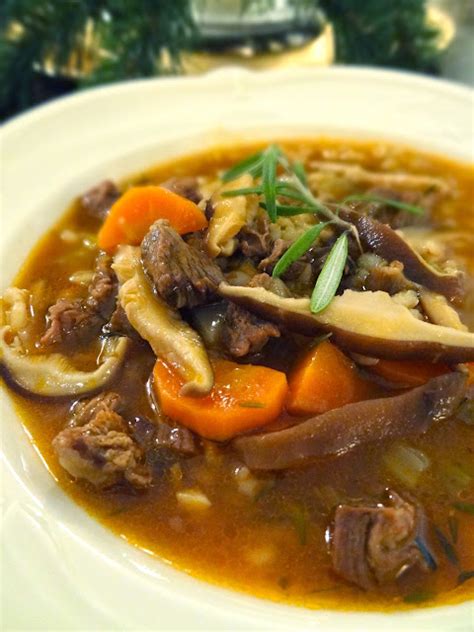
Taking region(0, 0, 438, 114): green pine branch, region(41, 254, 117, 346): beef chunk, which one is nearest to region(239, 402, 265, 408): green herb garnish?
region(41, 254, 117, 346): beef chunk

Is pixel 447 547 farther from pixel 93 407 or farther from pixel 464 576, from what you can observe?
pixel 93 407

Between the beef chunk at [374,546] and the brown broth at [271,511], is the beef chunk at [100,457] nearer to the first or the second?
the brown broth at [271,511]

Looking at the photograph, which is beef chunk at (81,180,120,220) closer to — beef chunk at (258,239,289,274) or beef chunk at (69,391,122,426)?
beef chunk at (258,239,289,274)

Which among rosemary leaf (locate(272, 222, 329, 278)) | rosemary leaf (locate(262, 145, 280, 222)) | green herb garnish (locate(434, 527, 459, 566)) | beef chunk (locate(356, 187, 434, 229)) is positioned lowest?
green herb garnish (locate(434, 527, 459, 566))

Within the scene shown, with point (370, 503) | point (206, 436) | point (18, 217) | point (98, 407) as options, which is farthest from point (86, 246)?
point (370, 503)

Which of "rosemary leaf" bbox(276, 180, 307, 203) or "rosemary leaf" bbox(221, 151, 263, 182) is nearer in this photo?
"rosemary leaf" bbox(276, 180, 307, 203)

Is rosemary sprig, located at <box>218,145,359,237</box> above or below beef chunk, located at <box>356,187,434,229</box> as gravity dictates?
above
